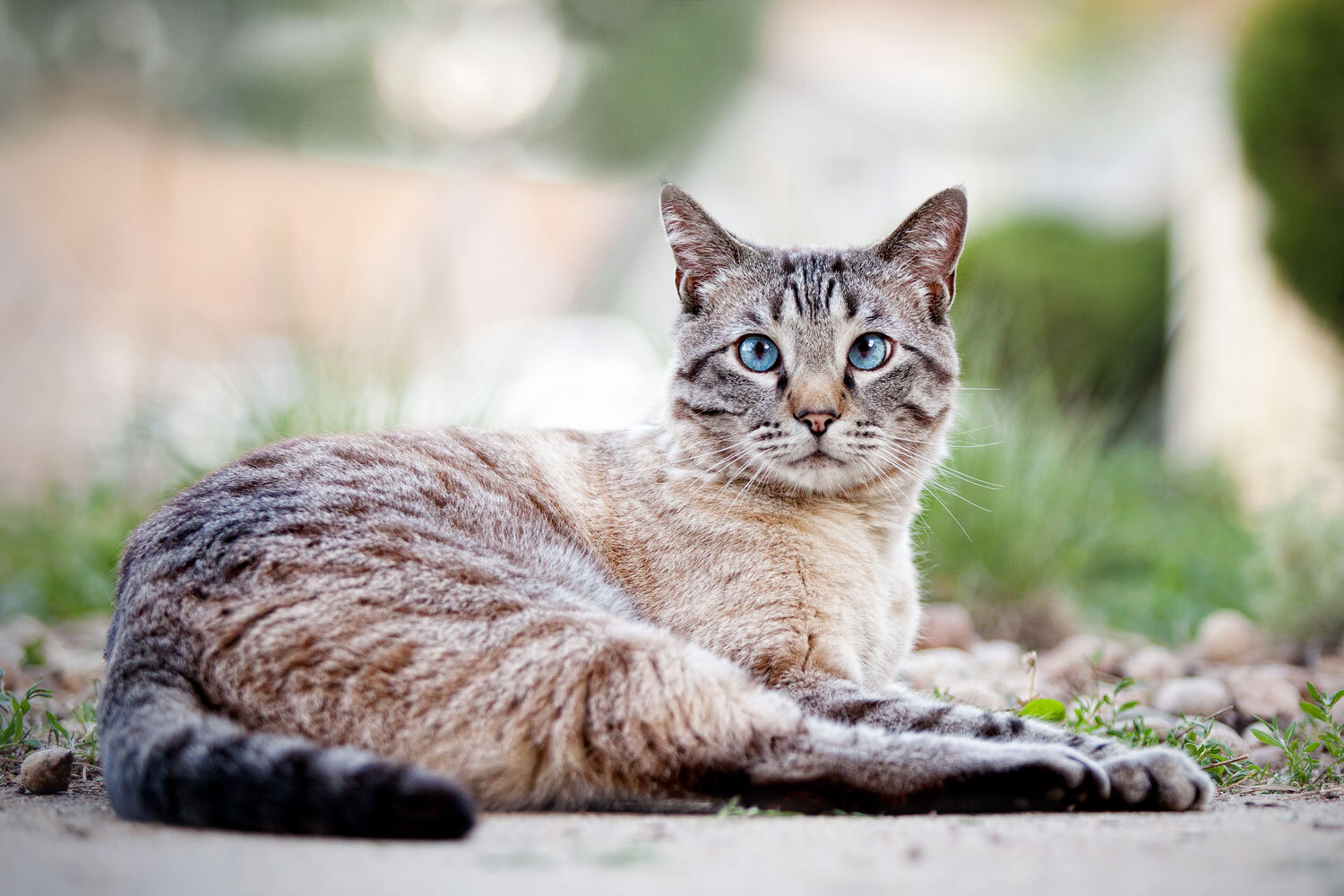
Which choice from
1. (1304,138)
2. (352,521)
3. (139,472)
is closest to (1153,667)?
(352,521)

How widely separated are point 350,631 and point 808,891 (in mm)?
1079

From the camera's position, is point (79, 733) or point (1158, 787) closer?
point (1158, 787)

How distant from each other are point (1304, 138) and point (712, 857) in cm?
796

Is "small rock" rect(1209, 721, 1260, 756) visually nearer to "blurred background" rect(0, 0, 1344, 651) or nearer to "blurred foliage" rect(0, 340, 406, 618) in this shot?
"blurred background" rect(0, 0, 1344, 651)

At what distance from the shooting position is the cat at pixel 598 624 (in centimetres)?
213

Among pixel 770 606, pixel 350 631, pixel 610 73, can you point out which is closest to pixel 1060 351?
pixel 610 73

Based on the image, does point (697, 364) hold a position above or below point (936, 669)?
above

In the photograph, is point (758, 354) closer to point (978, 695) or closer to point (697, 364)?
point (697, 364)

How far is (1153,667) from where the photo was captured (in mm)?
4035

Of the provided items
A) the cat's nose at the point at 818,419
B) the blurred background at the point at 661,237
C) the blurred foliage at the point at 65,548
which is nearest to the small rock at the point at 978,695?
the blurred background at the point at 661,237

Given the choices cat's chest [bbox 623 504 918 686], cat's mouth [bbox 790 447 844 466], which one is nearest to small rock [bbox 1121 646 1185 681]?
cat's chest [bbox 623 504 918 686]

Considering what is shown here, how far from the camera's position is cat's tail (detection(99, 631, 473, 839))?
6.03ft

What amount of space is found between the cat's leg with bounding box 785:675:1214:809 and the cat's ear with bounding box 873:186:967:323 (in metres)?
1.30

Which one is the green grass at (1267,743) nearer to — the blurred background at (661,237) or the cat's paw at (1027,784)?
the cat's paw at (1027,784)
